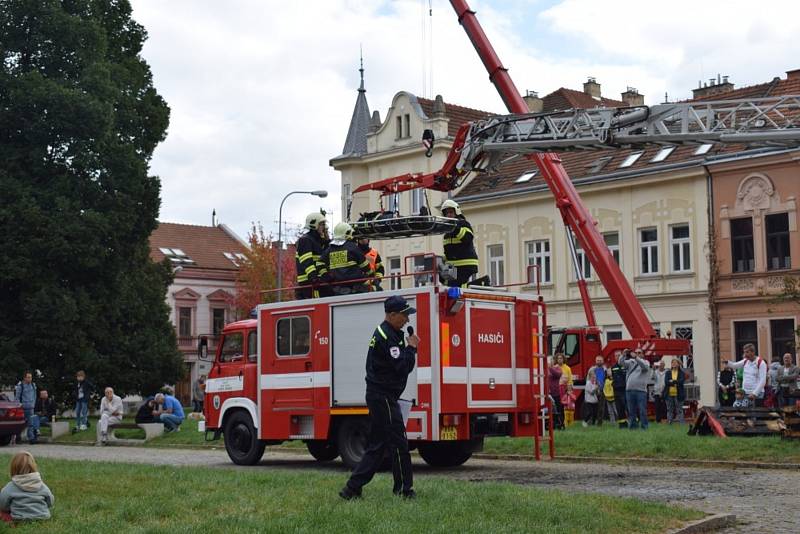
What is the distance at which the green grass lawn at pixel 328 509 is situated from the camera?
982 centimetres

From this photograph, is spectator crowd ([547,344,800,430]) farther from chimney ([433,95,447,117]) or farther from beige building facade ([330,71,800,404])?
chimney ([433,95,447,117])

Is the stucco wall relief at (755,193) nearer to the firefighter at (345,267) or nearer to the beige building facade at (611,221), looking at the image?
the beige building facade at (611,221)

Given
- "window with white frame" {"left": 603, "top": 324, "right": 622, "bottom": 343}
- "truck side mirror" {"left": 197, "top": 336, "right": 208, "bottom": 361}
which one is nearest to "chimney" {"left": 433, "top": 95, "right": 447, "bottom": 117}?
"window with white frame" {"left": 603, "top": 324, "right": 622, "bottom": 343}

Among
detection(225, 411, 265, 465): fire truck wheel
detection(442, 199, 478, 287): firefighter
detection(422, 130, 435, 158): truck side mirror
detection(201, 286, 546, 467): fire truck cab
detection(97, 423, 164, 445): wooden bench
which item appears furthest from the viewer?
detection(97, 423, 164, 445): wooden bench

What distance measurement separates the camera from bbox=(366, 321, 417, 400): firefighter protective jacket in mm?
11398

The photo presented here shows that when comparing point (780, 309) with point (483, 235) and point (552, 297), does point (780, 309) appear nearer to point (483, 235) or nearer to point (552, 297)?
point (552, 297)

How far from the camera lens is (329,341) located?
17.9 m

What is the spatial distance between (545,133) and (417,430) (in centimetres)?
748

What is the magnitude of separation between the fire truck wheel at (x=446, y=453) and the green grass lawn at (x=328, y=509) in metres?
4.95

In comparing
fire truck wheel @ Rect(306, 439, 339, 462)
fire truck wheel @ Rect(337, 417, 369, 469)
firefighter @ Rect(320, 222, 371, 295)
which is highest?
firefighter @ Rect(320, 222, 371, 295)

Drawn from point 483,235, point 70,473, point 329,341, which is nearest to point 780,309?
point 483,235

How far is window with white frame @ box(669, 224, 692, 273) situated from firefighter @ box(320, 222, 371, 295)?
26686 millimetres

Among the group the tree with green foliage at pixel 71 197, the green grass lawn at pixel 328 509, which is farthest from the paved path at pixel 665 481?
the tree with green foliage at pixel 71 197

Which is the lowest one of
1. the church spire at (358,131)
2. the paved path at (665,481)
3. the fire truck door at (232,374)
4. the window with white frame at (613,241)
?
the paved path at (665,481)
